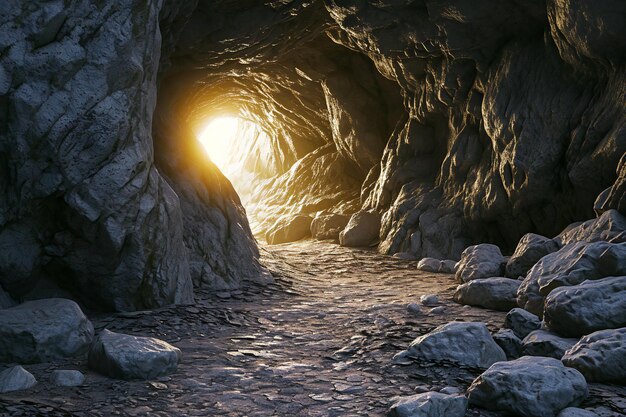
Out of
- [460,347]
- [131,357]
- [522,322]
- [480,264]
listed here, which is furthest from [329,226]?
[131,357]

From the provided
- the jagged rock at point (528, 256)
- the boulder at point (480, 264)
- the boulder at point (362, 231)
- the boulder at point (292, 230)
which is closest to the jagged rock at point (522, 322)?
the jagged rock at point (528, 256)

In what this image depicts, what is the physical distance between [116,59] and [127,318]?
2.41 meters

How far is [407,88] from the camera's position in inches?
473

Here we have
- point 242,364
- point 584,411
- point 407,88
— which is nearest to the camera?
point 584,411

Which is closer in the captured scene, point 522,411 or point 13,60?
point 522,411

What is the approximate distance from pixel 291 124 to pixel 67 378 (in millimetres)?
12272

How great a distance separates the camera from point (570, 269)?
5.74 metres

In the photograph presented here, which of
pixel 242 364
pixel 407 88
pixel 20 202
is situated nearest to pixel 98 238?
pixel 20 202

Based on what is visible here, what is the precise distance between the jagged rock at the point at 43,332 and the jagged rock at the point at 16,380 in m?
0.48

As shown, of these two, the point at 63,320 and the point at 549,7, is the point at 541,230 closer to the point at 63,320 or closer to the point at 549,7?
the point at 549,7

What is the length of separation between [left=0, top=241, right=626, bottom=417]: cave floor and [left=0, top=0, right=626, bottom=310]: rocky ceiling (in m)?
0.66

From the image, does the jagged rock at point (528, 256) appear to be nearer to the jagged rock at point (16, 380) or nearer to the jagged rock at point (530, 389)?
the jagged rock at point (530, 389)

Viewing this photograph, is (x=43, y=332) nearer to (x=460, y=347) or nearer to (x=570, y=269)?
(x=460, y=347)

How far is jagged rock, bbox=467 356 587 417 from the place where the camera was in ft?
11.8
